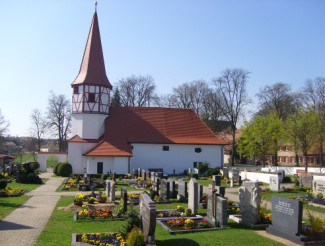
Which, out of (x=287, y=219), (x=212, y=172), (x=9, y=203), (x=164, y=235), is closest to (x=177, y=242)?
(x=164, y=235)

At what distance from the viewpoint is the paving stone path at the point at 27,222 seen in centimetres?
1018

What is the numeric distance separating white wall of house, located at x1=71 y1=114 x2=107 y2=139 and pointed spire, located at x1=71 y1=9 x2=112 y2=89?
3.94 meters

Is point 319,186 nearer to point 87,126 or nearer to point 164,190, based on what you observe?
point 164,190

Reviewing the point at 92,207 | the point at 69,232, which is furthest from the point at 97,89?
the point at 69,232

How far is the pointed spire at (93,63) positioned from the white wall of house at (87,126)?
3.94 m

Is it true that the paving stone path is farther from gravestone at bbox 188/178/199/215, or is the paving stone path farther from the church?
the church

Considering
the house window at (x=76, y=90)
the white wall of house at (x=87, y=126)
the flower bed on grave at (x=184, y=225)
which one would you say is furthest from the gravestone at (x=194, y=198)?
the house window at (x=76, y=90)

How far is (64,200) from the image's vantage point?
59.4ft

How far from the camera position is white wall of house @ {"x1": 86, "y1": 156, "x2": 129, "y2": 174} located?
3322 cm

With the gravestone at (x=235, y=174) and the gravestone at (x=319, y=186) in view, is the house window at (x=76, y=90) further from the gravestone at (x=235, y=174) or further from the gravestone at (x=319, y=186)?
the gravestone at (x=319, y=186)

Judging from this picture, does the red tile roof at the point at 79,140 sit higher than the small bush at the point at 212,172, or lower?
higher

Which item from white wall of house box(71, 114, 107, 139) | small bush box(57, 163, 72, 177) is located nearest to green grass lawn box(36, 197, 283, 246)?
small bush box(57, 163, 72, 177)

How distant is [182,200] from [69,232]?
8494 mm

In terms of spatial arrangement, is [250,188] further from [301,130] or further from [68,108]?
[68,108]
